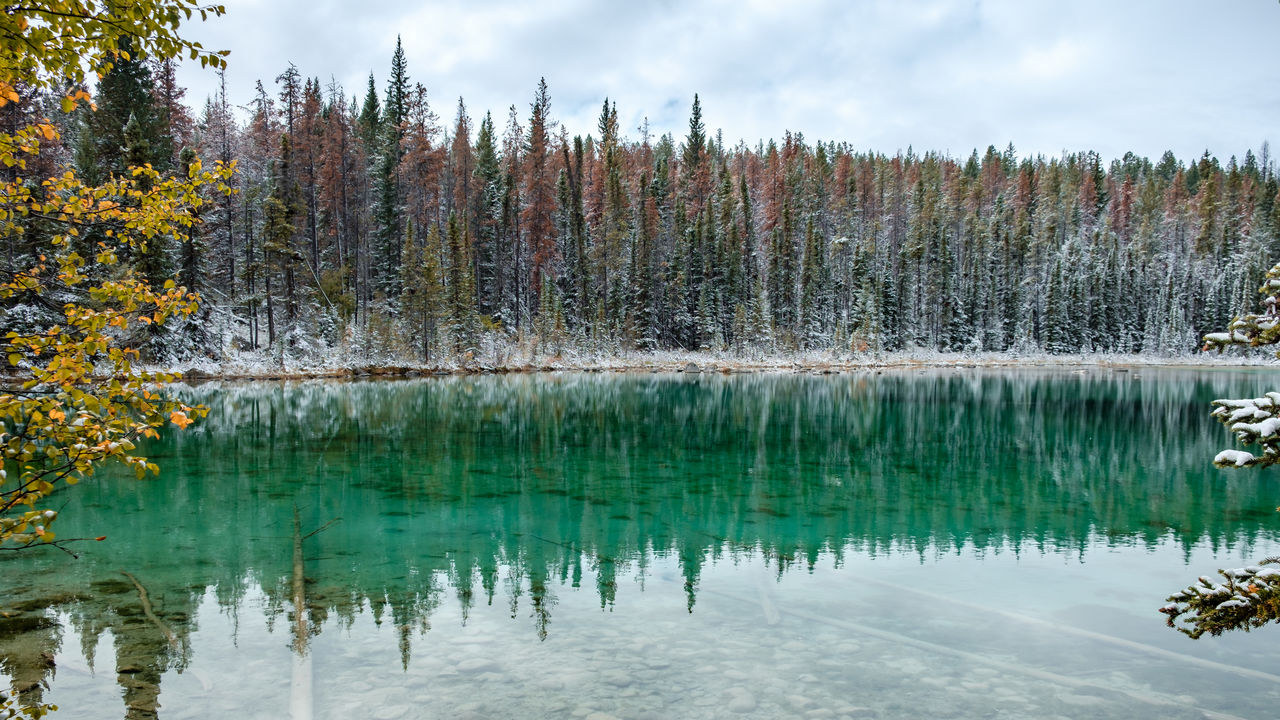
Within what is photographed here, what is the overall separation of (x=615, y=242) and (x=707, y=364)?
596 inches

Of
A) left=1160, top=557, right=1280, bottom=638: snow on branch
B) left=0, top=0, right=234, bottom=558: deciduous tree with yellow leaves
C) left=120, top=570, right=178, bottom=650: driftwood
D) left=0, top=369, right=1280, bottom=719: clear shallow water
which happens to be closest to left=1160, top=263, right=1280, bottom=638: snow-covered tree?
left=1160, top=557, right=1280, bottom=638: snow on branch

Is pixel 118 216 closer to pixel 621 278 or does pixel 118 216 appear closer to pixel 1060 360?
pixel 621 278

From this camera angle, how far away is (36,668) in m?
7.07

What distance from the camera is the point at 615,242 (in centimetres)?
Result: 7250

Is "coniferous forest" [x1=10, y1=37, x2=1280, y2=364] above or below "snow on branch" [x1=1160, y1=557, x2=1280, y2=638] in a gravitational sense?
above

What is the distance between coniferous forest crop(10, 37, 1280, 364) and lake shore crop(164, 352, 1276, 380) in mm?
1483

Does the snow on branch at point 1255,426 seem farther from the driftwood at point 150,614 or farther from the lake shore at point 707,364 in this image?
the lake shore at point 707,364

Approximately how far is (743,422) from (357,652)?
879 inches

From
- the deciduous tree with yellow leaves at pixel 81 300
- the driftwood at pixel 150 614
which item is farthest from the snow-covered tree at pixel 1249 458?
the driftwood at pixel 150 614

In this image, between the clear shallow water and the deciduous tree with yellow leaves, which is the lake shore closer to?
the clear shallow water

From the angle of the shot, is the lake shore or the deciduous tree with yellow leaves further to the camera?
the lake shore

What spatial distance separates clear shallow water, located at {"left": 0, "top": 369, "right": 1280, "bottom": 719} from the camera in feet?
22.9

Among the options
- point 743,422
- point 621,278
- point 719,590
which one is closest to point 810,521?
point 719,590

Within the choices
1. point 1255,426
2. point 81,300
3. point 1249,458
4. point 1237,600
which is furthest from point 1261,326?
point 81,300
